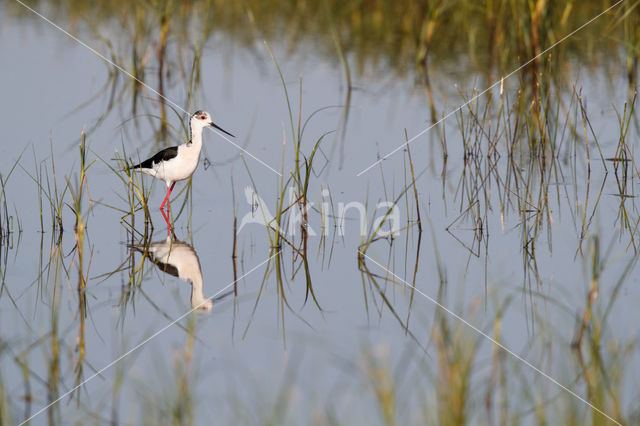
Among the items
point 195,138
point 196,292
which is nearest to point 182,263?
point 196,292

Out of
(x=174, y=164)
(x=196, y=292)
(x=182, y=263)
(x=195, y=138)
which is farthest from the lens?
(x=195, y=138)

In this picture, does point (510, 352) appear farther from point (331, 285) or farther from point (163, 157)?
point (163, 157)

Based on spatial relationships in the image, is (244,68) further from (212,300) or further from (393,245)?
(212,300)

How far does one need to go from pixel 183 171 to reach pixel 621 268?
8.04 ft

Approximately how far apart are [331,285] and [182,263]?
2.51 feet

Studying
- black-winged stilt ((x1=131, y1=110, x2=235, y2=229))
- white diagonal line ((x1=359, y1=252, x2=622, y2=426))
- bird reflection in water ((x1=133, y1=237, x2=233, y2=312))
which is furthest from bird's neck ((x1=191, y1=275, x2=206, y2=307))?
black-winged stilt ((x1=131, y1=110, x2=235, y2=229))

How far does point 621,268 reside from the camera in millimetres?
4609

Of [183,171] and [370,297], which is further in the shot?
[183,171]

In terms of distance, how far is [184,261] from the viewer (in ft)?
15.7

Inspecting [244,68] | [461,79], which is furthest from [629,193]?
[244,68]

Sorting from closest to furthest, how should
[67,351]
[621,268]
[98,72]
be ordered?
[67,351] < [621,268] < [98,72]

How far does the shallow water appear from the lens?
128 inches

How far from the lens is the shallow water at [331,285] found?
324 centimetres

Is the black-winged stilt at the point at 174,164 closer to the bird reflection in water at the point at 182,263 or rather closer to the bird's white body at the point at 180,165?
the bird's white body at the point at 180,165
